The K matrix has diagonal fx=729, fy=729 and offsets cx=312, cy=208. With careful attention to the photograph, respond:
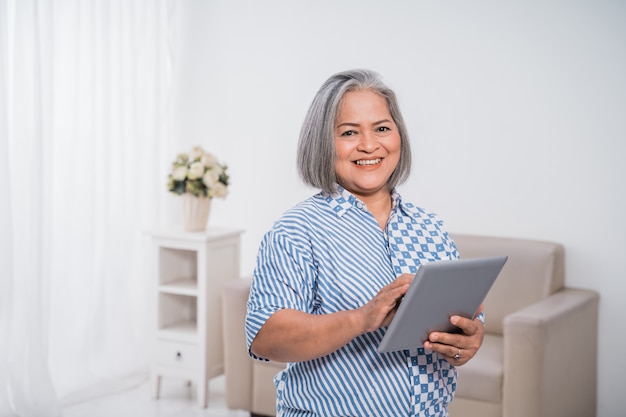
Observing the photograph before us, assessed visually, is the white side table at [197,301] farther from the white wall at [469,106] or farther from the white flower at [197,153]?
the white wall at [469,106]

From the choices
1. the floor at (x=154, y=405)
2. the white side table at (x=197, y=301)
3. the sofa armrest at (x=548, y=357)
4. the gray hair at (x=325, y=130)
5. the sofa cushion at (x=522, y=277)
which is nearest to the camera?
the gray hair at (x=325, y=130)

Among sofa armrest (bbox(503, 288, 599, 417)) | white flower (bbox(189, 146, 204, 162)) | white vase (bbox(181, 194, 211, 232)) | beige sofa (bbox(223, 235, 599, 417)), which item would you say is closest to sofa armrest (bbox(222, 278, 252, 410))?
beige sofa (bbox(223, 235, 599, 417))

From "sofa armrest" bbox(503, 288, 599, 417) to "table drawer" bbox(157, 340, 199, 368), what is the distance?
1.48 m

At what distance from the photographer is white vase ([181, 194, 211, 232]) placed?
3490 mm

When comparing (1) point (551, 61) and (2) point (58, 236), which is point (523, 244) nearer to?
(1) point (551, 61)

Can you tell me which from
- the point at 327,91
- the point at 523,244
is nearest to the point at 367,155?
the point at 327,91

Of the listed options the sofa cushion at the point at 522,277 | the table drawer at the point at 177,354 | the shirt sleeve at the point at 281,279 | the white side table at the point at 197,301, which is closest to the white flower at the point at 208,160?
the white side table at the point at 197,301

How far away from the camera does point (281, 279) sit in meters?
1.23

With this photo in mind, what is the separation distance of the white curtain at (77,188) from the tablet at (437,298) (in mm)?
2331

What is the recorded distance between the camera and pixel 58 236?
3.46 meters

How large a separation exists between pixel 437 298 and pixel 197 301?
7.99 ft

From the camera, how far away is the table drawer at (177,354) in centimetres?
343

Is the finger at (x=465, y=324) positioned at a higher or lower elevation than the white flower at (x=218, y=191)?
higher

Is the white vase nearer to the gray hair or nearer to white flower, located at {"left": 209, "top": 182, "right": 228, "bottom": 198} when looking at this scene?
white flower, located at {"left": 209, "top": 182, "right": 228, "bottom": 198}
